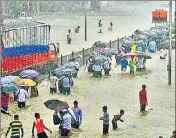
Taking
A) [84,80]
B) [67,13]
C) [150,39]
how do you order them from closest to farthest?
[84,80] < [150,39] < [67,13]

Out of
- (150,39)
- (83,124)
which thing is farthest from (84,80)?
(150,39)

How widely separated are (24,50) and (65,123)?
9.65 m

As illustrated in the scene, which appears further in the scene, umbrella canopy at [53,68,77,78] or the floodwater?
umbrella canopy at [53,68,77,78]

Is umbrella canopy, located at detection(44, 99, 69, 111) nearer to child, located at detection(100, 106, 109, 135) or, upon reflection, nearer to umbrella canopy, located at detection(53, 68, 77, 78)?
child, located at detection(100, 106, 109, 135)

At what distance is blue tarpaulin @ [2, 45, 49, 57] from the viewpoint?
22.5 metres

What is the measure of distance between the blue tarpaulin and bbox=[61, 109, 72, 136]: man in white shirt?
8448 mm

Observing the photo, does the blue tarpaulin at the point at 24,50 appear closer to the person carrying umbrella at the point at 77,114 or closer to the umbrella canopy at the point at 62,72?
the umbrella canopy at the point at 62,72

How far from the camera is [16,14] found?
178 feet

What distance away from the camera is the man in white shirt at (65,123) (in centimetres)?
1450

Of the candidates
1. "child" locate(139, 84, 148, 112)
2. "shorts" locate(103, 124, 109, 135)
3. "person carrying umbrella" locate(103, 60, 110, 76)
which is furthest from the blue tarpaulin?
"shorts" locate(103, 124, 109, 135)

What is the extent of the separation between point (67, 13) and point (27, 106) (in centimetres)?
4516

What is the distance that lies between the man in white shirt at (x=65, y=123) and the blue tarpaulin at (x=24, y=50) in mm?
8448

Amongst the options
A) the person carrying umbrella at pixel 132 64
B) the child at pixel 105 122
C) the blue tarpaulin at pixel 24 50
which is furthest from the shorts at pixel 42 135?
the person carrying umbrella at pixel 132 64

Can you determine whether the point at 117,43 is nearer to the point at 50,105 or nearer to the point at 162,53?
the point at 162,53
